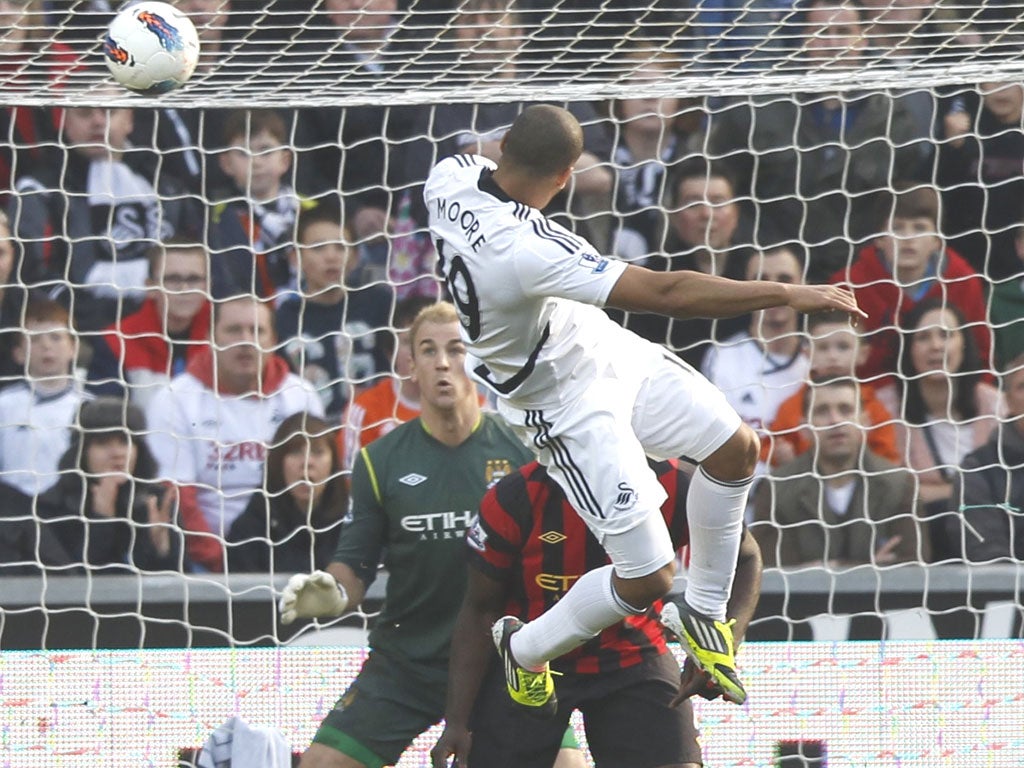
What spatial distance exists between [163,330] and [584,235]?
167 cm

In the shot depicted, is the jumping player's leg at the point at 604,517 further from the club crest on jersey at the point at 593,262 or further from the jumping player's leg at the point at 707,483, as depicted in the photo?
the club crest on jersey at the point at 593,262

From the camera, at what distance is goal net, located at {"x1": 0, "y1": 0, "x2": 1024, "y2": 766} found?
5492 millimetres

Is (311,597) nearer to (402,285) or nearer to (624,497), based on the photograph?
(624,497)

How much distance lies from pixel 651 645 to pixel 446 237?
113 centimetres

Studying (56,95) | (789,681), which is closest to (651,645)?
(789,681)

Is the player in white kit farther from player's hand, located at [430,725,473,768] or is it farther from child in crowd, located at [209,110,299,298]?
child in crowd, located at [209,110,299,298]

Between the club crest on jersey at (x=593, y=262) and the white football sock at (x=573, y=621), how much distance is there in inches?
28.9

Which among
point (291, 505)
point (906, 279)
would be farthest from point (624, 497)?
point (906, 279)

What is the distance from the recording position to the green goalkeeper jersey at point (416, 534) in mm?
4836

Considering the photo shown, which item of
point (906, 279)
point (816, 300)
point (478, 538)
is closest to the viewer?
point (816, 300)

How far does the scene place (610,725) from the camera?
423cm

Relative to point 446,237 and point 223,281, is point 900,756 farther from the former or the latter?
point 223,281

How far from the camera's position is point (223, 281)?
681 cm

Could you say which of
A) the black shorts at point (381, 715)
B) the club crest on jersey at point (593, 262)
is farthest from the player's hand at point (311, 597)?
the club crest on jersey at point (593, 262)
